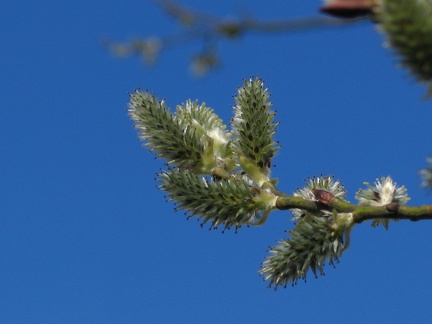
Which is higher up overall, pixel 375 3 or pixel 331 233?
pixel 331 233

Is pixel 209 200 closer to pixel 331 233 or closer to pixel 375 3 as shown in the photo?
pixel 331 233

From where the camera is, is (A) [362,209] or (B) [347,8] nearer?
(B) [347,8]

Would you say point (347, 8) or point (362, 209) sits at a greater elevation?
point (362, 209)

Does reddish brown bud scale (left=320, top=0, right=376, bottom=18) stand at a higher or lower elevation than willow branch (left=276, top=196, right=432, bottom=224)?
lower

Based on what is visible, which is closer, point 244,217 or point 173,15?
point 173,15

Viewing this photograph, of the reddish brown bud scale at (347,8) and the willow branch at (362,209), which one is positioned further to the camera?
the willow branch at (362,209)

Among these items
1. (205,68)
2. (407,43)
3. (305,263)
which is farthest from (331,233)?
(205,68)

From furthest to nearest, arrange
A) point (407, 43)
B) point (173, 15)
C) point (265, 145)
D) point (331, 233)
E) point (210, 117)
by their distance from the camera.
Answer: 1. point (210, 117)
2. point (265, 145)
3. point (331, 233)
4. point (407, 43)
5. point (173, 15)

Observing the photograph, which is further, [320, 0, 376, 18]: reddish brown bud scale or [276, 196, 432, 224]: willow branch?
[276, 196, 432, 224]: willow branch

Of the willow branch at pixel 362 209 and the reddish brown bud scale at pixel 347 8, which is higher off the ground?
the willow branch at pixel 362 209

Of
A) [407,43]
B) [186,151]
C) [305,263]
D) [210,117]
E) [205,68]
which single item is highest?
[210,117]

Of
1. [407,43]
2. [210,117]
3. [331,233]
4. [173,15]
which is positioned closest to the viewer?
[173,15]
